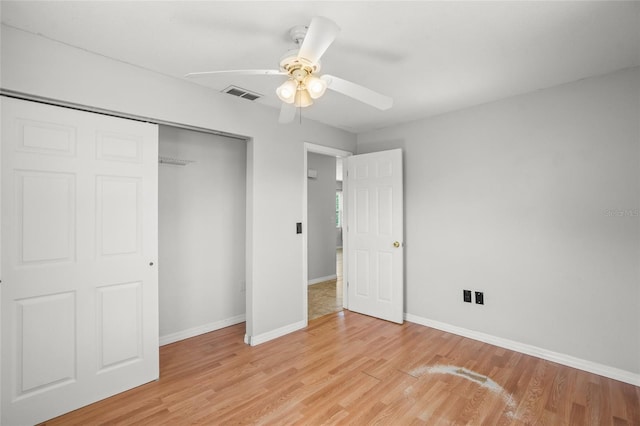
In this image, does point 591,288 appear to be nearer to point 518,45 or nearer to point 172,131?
point 518,45

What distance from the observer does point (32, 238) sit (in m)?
1.98

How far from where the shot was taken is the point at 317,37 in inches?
57.7

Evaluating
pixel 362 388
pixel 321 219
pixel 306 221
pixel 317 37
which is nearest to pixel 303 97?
pixel 317 37

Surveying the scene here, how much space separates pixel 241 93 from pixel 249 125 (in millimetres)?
318

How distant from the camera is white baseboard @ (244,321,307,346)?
3.15 meters

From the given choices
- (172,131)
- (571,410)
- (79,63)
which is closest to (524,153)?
(571,410)

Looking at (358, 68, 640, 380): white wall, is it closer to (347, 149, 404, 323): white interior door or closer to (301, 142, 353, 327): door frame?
(347, 149, 404, 323): white interior door

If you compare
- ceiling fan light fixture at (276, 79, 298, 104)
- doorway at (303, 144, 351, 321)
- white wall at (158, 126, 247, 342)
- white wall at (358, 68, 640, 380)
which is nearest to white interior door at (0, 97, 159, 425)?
white wall at (158, 126, 247, 342)

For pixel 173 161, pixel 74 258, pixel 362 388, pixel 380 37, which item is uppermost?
pixel 380 37

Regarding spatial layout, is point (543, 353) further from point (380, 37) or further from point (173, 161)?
point (173, 161)

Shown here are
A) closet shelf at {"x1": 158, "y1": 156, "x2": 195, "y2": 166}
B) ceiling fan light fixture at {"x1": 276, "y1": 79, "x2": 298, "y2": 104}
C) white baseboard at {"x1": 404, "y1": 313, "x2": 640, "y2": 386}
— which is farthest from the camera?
closet shelf at {"x1": 158, "y1": 156, "x2": 195, "y2": 166}

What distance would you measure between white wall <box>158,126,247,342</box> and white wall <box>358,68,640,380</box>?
213 centimetres

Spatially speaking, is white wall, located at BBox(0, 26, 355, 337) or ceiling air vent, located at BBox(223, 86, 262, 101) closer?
white wall, located at BBox(0, 26, 355, 337)

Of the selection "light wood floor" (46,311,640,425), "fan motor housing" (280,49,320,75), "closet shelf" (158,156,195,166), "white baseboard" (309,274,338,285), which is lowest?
"light wood floor" (46,311,640,425)
